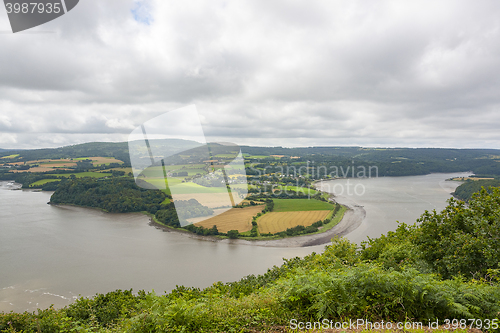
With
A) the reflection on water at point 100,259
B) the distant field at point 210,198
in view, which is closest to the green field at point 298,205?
the reflection on water at point 100,259

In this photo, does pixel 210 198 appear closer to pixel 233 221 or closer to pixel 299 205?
pixel 233 221

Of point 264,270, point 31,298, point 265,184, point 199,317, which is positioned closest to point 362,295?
point 199,317

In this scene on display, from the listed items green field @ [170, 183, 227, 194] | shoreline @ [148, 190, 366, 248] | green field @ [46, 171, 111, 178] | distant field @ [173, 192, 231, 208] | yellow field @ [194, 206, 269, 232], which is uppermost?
green field @ [170, 183, 227, 194]

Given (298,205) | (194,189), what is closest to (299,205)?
(298,205)

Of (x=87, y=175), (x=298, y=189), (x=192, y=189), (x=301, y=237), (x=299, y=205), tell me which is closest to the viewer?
(x=192, y=189)

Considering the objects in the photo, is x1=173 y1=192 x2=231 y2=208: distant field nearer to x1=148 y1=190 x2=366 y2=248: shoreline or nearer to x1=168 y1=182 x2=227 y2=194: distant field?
x1=168 y1=182 x2=227 y2=194: distant field

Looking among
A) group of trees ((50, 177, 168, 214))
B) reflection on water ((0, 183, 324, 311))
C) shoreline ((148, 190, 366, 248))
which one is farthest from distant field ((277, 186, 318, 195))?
reflection on water ((0, 183, 324, 311))
